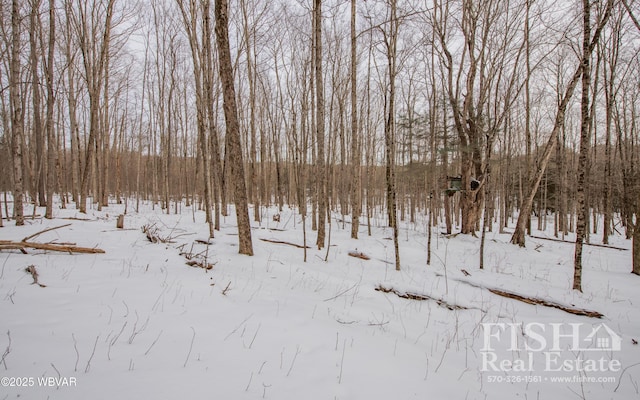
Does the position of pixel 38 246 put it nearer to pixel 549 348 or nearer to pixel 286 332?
pixel 286 332

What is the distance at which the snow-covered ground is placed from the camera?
6.93 feet

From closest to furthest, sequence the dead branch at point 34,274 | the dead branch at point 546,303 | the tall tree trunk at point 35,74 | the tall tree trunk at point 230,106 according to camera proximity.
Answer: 1. the dead branch at point 34,274
2. the dead branch at point 546,303
3. the tall tree trunk at point 230,106
4. the tall tree trunk at point 35,74

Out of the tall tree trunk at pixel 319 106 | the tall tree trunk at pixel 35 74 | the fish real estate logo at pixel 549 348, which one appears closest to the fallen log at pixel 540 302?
the fish real estate logo at pixel 549 348

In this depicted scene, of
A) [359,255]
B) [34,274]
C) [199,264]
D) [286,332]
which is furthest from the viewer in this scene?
[359,255]

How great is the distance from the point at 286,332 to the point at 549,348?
3.75 m

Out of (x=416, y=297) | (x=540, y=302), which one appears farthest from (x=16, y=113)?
(x=540, y=302)

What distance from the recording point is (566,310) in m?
4.74

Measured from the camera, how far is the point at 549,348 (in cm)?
368

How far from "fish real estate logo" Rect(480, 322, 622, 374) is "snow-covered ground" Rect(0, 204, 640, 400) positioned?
0.02 metres

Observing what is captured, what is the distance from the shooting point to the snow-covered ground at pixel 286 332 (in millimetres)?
2113

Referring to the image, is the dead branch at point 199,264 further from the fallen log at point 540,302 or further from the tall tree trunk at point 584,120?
the tall tree trunk at point 584,120

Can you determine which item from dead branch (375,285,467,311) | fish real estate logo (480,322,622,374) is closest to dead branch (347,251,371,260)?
dead branch (375,285,467,311)

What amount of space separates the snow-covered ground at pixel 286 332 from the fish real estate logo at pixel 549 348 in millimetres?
24

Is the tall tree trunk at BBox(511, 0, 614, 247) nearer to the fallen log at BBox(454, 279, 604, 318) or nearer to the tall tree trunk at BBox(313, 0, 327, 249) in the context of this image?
the fallen log at BBox(454, 279, 604, 318)
